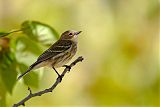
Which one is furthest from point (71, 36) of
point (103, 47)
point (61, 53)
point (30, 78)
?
point (103, 47)

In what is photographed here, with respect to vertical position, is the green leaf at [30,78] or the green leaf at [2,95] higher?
the green leaf at [30,78]

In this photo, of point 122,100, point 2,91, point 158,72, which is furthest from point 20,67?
point 122,100

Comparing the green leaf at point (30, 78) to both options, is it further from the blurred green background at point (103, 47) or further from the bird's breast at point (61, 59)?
the blurred green background at point (103, 47)

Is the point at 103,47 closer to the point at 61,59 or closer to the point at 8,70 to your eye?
the point at 61,59

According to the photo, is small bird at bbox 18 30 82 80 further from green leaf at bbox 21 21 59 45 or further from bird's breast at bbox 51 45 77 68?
green leaf at bbox 21 21 59 45

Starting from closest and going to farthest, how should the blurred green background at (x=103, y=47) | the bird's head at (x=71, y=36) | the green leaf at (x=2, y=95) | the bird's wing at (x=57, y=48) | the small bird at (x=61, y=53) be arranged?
the green leaf at (x=2, y=95)
the small bird at (x=61, y=53)
the bird's wing at (x=57, y=48)
the bird's head at (x=71, y=36)
the blurred green background at (x=103, y=47)

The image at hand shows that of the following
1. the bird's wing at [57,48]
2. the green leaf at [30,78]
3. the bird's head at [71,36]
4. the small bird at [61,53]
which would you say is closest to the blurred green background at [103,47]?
the bird's head at [71,36]
